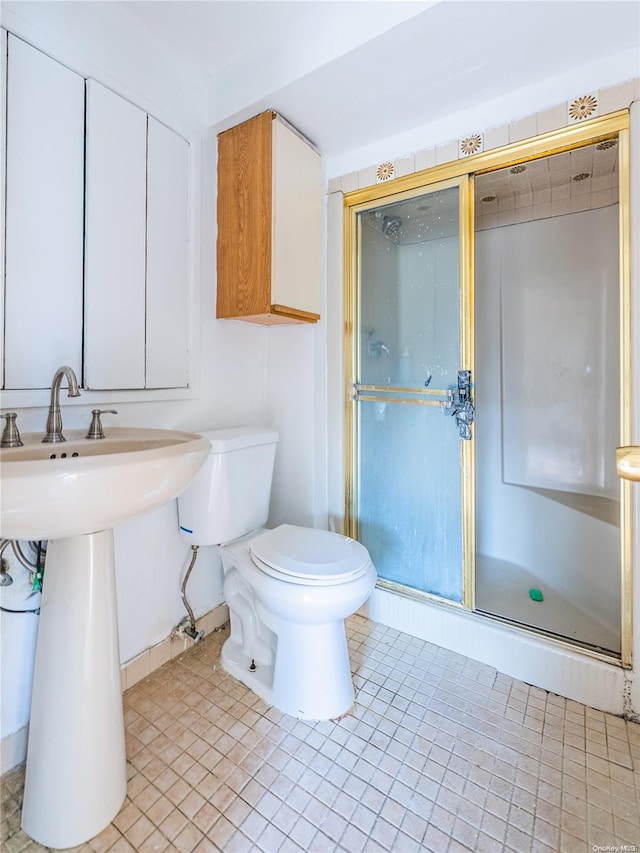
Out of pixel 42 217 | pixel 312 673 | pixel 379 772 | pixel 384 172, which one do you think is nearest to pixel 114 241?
pixel 42 217

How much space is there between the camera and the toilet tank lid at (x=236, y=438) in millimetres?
1500

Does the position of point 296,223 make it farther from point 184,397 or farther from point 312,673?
point 312,673

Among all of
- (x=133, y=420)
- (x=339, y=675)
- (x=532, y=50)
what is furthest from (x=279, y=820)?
(x=532, y=50)

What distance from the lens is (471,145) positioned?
1550 mm

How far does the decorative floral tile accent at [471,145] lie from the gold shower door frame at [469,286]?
0.07 feet

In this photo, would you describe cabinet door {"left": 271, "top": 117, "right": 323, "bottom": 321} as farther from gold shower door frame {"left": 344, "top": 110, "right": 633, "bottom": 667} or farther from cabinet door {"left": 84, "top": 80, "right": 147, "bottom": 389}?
cabinet door {"left": 84, "top": 80, "right": 147, "bottom": 389}

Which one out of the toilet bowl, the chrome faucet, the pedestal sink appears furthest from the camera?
the toilet bowl

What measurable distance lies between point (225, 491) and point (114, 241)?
2.94ft

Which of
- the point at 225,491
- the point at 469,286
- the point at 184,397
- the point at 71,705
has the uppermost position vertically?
the point at 469,286

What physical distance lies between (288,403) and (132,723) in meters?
1.31

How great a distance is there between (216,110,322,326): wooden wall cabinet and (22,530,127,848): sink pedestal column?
1020 mm

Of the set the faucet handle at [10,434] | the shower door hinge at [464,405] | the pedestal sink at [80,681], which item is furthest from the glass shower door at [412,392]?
the faucet handle at [10,434]

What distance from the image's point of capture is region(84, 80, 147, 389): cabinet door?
50.1 inches

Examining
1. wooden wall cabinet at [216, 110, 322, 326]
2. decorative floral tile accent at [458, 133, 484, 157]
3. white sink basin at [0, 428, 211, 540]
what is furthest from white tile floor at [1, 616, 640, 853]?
decorative floral tile accent at [458, 133, 484, 157]
